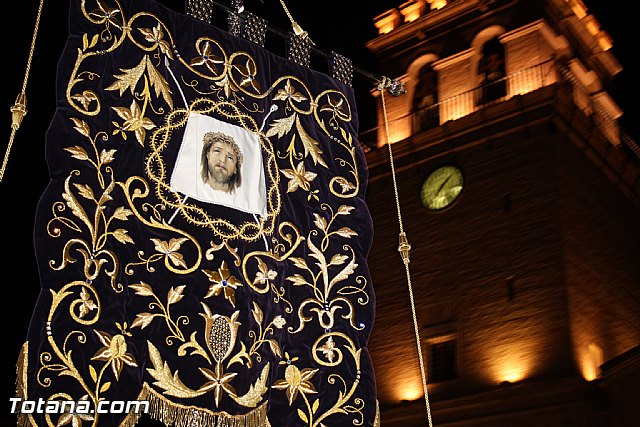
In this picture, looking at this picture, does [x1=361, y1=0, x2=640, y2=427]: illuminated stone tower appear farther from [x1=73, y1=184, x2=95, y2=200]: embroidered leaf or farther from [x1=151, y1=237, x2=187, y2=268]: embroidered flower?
[x1=73, y1=184, x2=95, y2=200]: embroidered leaf

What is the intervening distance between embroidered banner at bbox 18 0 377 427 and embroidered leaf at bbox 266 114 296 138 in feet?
0.05

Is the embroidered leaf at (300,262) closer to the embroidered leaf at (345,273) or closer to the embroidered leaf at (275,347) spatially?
the embroidered leaf at (345,273)

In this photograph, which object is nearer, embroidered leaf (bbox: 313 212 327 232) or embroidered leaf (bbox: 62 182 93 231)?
embroidered leaf (bbox: 62 182 93 231)

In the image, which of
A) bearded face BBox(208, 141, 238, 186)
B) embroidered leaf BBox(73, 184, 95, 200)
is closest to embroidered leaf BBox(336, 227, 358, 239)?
bearded face BBox(208, 141, 238, 186)

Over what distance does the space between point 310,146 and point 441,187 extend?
14.8 meters

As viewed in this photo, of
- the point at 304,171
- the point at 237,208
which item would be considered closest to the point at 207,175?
the point at 237,208

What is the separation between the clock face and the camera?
74.0 ft

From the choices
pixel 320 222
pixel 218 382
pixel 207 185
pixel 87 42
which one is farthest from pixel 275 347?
pixel 87 42

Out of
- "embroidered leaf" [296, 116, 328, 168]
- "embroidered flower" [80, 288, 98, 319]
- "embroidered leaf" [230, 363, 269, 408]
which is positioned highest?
"embroidered leaf" [296, 116, 328, 168]

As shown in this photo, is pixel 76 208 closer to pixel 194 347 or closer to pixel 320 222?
pixel 194 347

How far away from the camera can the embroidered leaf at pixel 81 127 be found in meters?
7.04

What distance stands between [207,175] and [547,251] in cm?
1395

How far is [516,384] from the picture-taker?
19.4 metres

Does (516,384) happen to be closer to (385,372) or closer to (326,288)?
(385,372)
